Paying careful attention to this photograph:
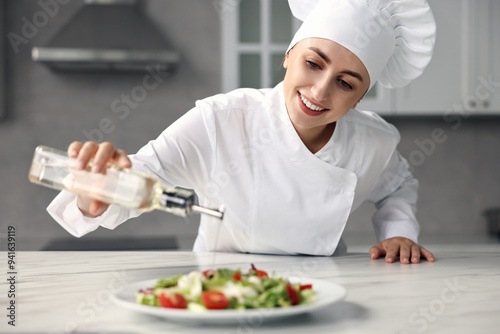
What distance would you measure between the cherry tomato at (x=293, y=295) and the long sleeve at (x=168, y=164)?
0.52 meters

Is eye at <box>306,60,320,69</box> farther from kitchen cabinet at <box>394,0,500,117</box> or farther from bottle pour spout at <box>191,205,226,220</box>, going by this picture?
kitchen cabinet at <box>394,0,500,117</box>

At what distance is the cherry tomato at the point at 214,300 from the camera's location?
24.1 inches

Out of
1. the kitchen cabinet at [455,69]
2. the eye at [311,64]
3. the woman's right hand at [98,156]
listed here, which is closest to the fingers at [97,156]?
the woman's right hand at [98,156]

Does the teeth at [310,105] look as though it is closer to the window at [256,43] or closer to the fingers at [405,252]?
the fingers at [405,252]

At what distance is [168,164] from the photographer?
1276 millimetres

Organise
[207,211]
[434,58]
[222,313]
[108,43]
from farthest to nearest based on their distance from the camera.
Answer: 1. [434,58]
2. [108,43]
3. [207,211]
4. [222,313]

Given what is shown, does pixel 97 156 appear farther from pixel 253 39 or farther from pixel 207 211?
pixel 253 39

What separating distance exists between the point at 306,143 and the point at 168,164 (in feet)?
1.17

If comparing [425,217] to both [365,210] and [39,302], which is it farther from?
[39,302]

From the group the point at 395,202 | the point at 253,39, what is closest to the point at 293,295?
the point at 395,202

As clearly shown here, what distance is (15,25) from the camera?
2.88 meters

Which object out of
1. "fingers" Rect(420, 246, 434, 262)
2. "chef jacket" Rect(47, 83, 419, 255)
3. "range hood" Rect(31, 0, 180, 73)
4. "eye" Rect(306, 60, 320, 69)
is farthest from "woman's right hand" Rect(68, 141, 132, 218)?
"range hood" Rect(31, 0, 180, 73)

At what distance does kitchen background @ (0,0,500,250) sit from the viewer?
2889mm

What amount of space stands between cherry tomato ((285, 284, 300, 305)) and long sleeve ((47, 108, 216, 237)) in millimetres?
519
